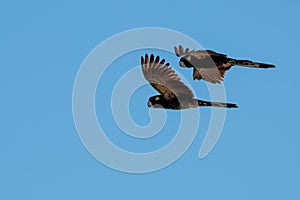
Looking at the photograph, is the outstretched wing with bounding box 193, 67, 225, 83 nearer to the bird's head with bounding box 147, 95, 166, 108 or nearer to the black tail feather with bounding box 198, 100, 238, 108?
the black tail feather with bounding box 198, 100, 238, 108

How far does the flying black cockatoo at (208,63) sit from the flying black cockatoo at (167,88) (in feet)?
1.28

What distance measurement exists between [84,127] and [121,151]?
774mm

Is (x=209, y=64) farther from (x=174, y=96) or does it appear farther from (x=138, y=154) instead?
(x=138, y=154)

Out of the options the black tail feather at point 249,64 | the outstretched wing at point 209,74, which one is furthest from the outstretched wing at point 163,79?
the black tail feather at point 249,64

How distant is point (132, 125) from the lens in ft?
45.4

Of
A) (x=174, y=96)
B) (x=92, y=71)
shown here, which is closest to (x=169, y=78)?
(x=174, y=96)

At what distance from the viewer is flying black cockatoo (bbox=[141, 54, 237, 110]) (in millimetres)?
13305

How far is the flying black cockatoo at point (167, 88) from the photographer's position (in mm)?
13305

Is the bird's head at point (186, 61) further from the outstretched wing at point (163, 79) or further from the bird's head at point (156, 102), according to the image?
the bird's head at point (156, 102)

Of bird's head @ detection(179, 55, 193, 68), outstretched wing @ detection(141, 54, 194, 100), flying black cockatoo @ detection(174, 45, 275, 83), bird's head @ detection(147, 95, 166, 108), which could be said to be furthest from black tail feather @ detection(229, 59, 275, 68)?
bird's head @ detection(147, 95, 166, 108)

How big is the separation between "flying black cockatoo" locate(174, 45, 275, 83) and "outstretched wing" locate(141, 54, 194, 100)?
0.38m

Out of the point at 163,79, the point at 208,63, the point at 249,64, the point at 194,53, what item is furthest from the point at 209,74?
the point at 163,79

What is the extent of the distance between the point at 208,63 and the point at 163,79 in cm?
89

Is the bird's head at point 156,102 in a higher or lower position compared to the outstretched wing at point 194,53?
lower
